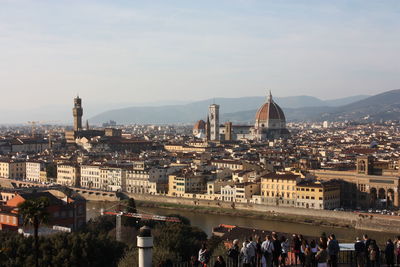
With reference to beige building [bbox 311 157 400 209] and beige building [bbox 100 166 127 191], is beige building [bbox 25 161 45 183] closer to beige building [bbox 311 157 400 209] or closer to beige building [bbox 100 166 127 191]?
beige building [bbox 100 166 127 191]

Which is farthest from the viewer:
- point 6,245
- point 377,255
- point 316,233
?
point 316,233

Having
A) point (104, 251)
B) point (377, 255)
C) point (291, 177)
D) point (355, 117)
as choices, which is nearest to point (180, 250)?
point (104, 251)

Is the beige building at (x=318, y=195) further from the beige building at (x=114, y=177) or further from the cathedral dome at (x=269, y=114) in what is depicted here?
the cathedral dome at (x=269, y=114)

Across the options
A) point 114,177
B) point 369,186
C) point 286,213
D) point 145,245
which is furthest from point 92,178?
point 145,245

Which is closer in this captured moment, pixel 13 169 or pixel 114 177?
pixel 114 177

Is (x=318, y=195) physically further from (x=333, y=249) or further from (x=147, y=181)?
(x=333, y=249)

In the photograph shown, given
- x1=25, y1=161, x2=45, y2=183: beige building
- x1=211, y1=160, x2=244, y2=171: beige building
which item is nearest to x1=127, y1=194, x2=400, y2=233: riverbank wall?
x1=211, y1=160, x2=244, y2=171: beige building

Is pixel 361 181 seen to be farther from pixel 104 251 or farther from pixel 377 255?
pixel 377 255
